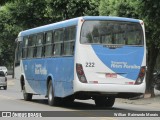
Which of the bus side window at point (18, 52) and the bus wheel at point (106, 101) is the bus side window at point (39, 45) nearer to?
the bus side window at point (18, 52)

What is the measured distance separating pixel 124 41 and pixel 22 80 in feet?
26.3

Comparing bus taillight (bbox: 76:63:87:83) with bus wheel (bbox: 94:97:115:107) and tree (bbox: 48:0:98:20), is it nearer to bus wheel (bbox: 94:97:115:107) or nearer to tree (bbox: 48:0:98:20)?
bus wheel (bbox: 94:97:115:107)

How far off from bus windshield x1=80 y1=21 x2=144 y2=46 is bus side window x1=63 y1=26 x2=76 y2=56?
21.2 inches

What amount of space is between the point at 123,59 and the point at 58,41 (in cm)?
293

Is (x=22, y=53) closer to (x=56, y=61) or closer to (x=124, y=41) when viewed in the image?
(x=56, y=61)

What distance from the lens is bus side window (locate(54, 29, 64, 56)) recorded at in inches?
813

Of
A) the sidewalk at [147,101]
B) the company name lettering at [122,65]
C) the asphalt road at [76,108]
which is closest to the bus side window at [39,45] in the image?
the asphalt road at [76,108]

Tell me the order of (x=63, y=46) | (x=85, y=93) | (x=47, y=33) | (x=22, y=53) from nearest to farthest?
(x=85, y=93), (x=63, y=46), (x=47, y=33), (x=22, y=53)

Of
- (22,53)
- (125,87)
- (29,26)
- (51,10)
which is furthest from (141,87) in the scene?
(29,26)

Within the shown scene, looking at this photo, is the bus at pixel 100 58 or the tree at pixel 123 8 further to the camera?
the tree at pixel 123 8

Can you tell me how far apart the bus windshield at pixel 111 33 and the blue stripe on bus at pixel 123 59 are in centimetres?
25

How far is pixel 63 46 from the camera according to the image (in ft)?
66.9

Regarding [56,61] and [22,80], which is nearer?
[56,61]

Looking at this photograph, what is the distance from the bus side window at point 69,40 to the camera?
63.7 feet
